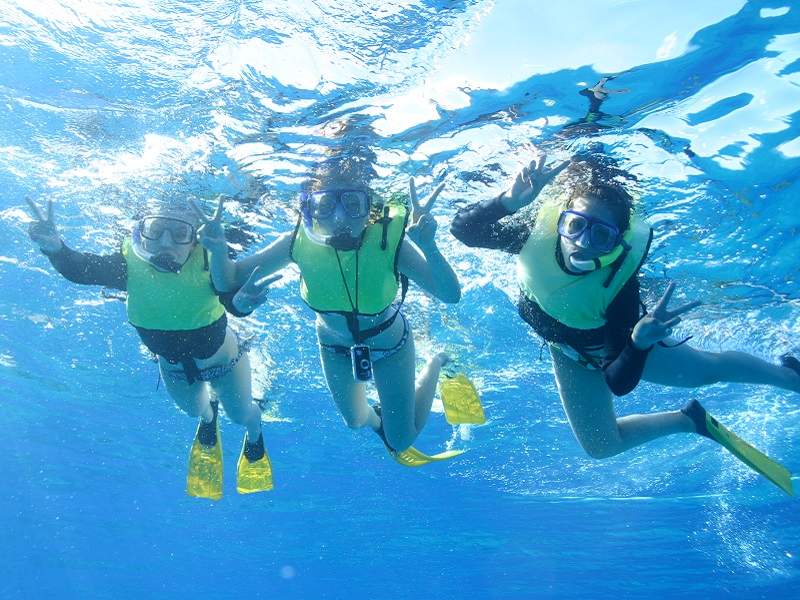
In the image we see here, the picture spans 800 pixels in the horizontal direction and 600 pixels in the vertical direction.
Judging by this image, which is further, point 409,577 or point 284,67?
point 409,577

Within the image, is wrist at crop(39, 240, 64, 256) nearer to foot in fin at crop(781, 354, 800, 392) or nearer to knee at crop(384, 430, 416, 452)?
knee at crop(384, 430, 416, 452)

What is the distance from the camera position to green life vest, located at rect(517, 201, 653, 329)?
632 cm

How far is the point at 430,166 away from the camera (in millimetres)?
9164

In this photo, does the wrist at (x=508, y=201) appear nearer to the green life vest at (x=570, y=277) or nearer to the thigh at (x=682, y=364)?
the green life vest at (x=570, y=277)

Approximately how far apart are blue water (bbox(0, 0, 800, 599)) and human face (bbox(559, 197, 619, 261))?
1869 mm

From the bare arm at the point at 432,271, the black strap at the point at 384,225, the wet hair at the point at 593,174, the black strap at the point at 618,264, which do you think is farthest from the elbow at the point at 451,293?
the wet hair at the point at 593,174

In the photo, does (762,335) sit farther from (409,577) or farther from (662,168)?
(409,577)

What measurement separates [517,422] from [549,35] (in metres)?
17.7

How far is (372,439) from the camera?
2506 centimetres

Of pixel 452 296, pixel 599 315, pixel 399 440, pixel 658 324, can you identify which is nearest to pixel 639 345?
pixel 658 324

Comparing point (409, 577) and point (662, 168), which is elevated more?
point (662, 168)

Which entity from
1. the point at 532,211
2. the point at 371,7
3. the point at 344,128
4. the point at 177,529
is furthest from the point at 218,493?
the point at 177,529

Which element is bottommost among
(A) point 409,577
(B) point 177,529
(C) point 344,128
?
(A) point 409,577

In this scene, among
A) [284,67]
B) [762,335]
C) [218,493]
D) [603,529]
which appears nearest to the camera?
[284,67]
